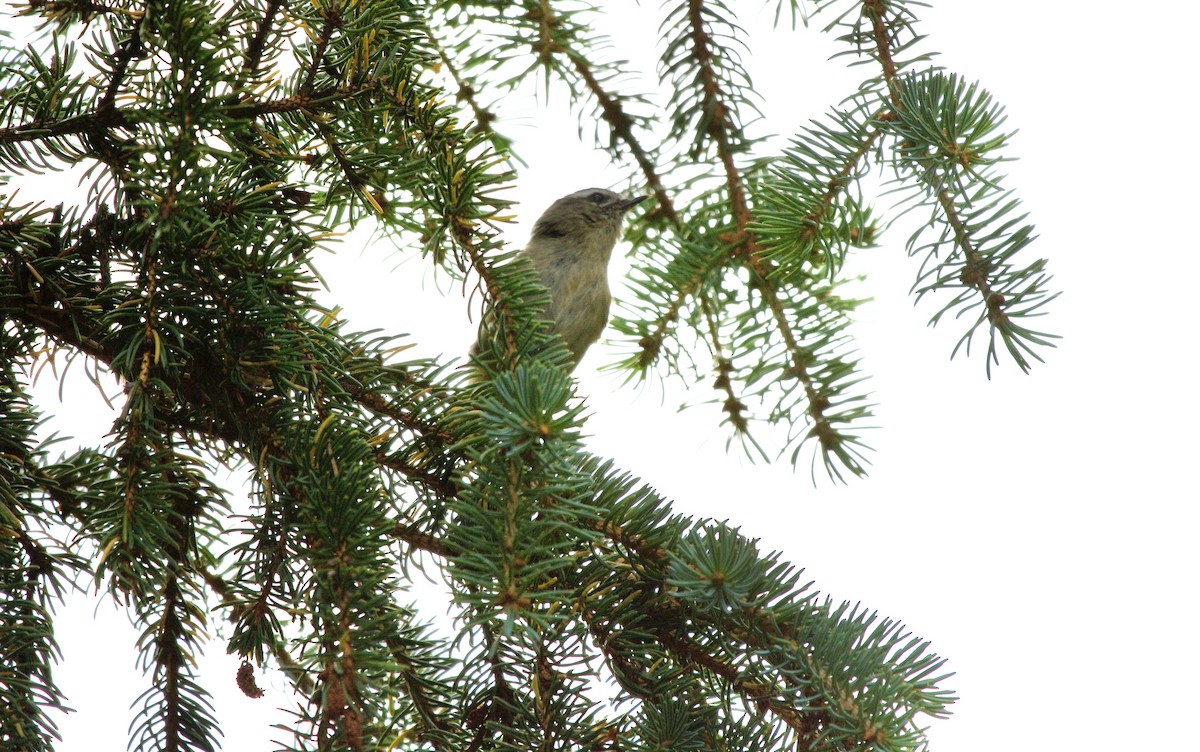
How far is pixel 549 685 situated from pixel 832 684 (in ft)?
1.14

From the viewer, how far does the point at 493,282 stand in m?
1.48

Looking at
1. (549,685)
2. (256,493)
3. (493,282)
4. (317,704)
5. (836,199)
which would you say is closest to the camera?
(317,704)

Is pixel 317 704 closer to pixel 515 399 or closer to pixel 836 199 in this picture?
pixel 515 399

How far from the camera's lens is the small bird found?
3350 millimetres

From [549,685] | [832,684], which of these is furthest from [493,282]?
[832,684]

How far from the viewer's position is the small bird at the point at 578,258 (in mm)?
3350

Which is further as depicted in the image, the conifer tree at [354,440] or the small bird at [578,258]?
the small bird at [578,258]

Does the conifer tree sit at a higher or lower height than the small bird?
lower

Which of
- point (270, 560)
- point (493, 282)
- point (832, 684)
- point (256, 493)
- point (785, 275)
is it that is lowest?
point (832, 684)

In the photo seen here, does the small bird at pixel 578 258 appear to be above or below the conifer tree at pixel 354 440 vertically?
above

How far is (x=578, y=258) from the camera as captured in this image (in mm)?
3516

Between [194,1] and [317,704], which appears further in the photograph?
[194,1]

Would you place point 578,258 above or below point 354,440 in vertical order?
above

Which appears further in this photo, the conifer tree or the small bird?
the small bird
